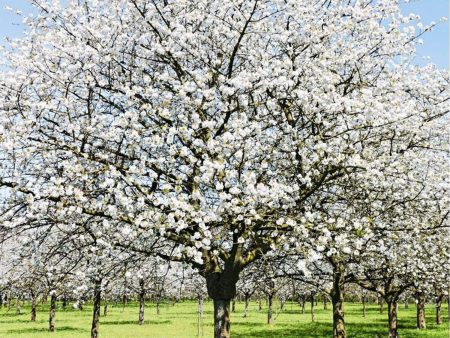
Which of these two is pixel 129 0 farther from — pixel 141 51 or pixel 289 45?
pixel 289 45

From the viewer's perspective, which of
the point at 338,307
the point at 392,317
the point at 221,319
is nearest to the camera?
the point at 221,319

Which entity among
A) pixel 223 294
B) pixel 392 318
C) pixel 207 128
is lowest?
pixel 392 318

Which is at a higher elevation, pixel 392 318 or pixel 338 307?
pixel 338 307

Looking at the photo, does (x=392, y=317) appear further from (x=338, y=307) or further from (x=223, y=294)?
(x=223, y=294)

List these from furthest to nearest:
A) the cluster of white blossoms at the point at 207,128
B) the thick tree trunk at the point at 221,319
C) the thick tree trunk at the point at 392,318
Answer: the thick tree trunk at the point at 392,318
the thick tree trunk at the point at 221,319
the cluster of white blossoms at the point at 207,128

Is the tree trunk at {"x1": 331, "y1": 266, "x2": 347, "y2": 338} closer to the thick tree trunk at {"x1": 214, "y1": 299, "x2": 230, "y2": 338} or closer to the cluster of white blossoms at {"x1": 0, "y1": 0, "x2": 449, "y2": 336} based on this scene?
the cluster of white blossoms at {"x1": 0, "y1": 0, "x2": 449, "y2": 336}

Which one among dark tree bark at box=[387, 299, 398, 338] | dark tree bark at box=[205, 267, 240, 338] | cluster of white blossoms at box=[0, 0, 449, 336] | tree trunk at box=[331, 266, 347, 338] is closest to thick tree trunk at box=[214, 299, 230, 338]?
dark tree bark at box=[205, 267, 240, 338]

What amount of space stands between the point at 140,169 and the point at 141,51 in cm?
333

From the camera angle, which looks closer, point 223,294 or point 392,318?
point 223,294

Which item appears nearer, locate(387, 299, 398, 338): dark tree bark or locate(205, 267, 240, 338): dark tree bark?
locate(205, 267, 240, 338): dark tree bark

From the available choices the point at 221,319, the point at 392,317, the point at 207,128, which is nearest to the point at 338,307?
the point at 392,317

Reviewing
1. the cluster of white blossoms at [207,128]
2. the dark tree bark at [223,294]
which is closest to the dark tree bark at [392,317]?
the cluster of white blossoms at [207,128]

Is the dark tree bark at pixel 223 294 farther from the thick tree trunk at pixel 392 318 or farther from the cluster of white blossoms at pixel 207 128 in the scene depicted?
the thick tree trunk at pixel 392 318

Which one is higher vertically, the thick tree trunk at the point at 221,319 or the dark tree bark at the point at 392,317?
the thick tree trunk at the point at 221,319
